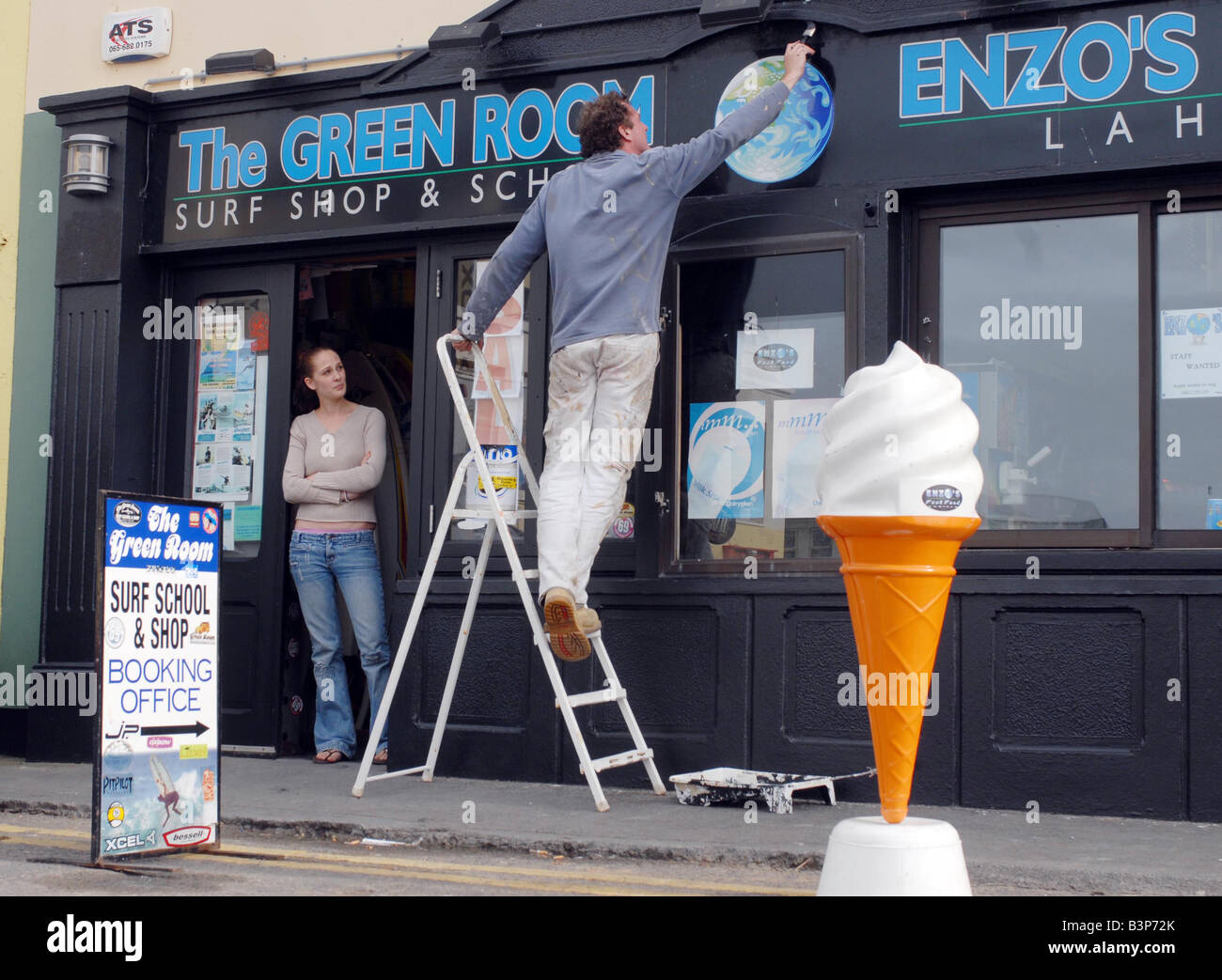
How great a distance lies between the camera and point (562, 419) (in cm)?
642

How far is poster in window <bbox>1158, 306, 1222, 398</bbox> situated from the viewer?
622cm

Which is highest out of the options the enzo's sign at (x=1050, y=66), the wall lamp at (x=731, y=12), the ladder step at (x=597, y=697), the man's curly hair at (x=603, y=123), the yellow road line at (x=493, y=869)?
the wall lamp at (x=731, y=12)

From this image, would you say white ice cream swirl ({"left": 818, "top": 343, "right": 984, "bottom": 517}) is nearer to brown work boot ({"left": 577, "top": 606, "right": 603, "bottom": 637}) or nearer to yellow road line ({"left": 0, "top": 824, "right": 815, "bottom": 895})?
yellow road line ({"left": 0, "top": 824, "right": 815, "bottom": 895})

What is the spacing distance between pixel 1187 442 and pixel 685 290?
239cm

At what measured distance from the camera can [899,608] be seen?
3465mm

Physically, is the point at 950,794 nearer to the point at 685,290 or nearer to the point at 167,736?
the point at 685,290

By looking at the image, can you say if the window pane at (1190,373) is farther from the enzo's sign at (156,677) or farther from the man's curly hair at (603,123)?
the enzo's sign at (156,677)

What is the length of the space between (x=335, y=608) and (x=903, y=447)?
5204 mm

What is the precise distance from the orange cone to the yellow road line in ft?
4.15

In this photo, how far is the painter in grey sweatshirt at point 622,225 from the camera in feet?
20.8

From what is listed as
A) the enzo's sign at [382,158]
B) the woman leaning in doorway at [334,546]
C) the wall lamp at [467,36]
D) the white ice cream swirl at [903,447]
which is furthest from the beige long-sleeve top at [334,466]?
the white ice cream swirl at [903,447]

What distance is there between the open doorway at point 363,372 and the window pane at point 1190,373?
3.86 meters

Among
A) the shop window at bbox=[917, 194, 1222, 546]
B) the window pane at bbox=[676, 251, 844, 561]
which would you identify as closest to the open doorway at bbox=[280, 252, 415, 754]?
the window pane at bbox=[676, 251, 844, 561]
